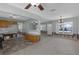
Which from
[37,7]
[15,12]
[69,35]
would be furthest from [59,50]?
[15,12]

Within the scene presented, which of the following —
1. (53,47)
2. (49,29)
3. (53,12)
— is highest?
(53,12)

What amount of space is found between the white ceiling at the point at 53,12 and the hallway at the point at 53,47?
1.73 feet

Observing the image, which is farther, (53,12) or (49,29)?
(49,29)

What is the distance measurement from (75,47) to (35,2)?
140 centimetres

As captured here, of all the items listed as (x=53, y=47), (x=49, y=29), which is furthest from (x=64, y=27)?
(x=53, y=47)

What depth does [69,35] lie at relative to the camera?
2186 mm

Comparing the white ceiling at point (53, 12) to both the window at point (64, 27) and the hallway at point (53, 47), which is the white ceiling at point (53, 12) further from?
the hallway at point (53, 47)

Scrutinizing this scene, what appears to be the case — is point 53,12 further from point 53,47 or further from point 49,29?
point 53,47

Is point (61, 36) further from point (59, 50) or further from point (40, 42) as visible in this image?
point (40, 42)

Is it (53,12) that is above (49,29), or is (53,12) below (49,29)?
above

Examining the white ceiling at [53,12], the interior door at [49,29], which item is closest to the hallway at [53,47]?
the interior door at [49,29]

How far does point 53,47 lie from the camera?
86.0 inches

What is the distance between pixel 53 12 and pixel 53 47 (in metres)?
0.86

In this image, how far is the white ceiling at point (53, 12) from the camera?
196 centimetres
